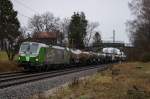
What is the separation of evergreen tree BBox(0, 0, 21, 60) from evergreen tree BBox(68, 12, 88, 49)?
1766 inches

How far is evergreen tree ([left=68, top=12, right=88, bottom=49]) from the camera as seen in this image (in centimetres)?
10519

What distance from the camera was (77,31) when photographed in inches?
4188

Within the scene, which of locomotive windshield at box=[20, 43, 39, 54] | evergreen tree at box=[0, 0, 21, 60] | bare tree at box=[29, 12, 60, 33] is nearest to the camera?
locomotive windshield at box=[20, 43, 39, 54]

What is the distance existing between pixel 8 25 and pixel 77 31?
2232 inches

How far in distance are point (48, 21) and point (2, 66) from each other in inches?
2836

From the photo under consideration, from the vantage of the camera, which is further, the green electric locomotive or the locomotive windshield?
the locomotive windshield

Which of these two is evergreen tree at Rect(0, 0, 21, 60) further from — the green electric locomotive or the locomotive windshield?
the locomotive windshield

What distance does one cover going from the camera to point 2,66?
36.8 metres

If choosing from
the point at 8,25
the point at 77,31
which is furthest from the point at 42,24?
the point at 8,25

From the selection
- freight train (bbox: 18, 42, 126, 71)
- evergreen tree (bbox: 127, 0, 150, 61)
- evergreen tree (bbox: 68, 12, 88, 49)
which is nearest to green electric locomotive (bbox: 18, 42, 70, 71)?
freight train (bbox: 18, 42, 126, 71)

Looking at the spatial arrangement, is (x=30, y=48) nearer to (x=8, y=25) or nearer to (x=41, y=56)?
(x=41, y=56)

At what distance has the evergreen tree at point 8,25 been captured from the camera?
47.6 metres

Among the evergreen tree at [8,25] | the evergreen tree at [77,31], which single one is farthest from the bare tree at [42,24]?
the evergreen tree at [8,25]

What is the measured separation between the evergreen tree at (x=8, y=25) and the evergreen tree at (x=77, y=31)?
4486 centimetres
